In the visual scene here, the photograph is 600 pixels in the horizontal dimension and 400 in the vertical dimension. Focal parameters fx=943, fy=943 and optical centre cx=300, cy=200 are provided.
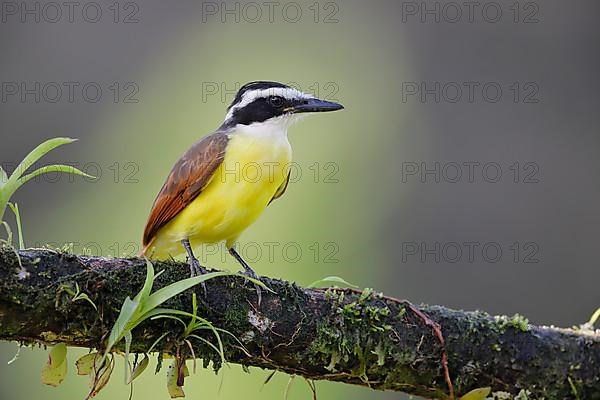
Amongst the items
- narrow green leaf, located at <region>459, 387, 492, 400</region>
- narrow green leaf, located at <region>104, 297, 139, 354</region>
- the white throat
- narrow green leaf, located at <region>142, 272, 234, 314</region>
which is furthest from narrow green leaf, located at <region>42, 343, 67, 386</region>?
the white throat

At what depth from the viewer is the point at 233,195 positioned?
405 centimetres

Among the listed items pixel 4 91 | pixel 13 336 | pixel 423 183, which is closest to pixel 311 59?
pixel 423 183

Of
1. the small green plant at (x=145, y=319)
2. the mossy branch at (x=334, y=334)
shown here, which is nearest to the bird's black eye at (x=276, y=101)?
the mossy branch at (x=334, y=334)

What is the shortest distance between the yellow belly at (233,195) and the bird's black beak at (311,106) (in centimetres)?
30

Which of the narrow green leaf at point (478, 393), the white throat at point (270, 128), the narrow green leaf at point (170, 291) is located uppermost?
the white throat at point (270, 128)

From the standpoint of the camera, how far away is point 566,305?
301 inches

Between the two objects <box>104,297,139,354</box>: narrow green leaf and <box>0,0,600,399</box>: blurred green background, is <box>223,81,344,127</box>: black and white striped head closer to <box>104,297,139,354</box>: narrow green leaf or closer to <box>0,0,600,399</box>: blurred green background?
<box>104,297,139,354</box>: narrow green leaf

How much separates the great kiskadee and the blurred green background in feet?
7.48

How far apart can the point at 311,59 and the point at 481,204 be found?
2346mm

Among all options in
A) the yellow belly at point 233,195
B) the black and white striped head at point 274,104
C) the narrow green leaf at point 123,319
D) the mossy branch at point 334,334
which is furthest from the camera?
the black and white striped head at point 274,104

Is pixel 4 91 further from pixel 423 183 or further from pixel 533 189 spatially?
pixel 533 189

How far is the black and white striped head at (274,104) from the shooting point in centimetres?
447

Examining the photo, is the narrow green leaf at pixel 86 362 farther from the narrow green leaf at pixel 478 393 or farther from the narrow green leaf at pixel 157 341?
the narrow green leaf at pixel 478 393

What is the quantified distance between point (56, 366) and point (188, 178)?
1.32 metres
